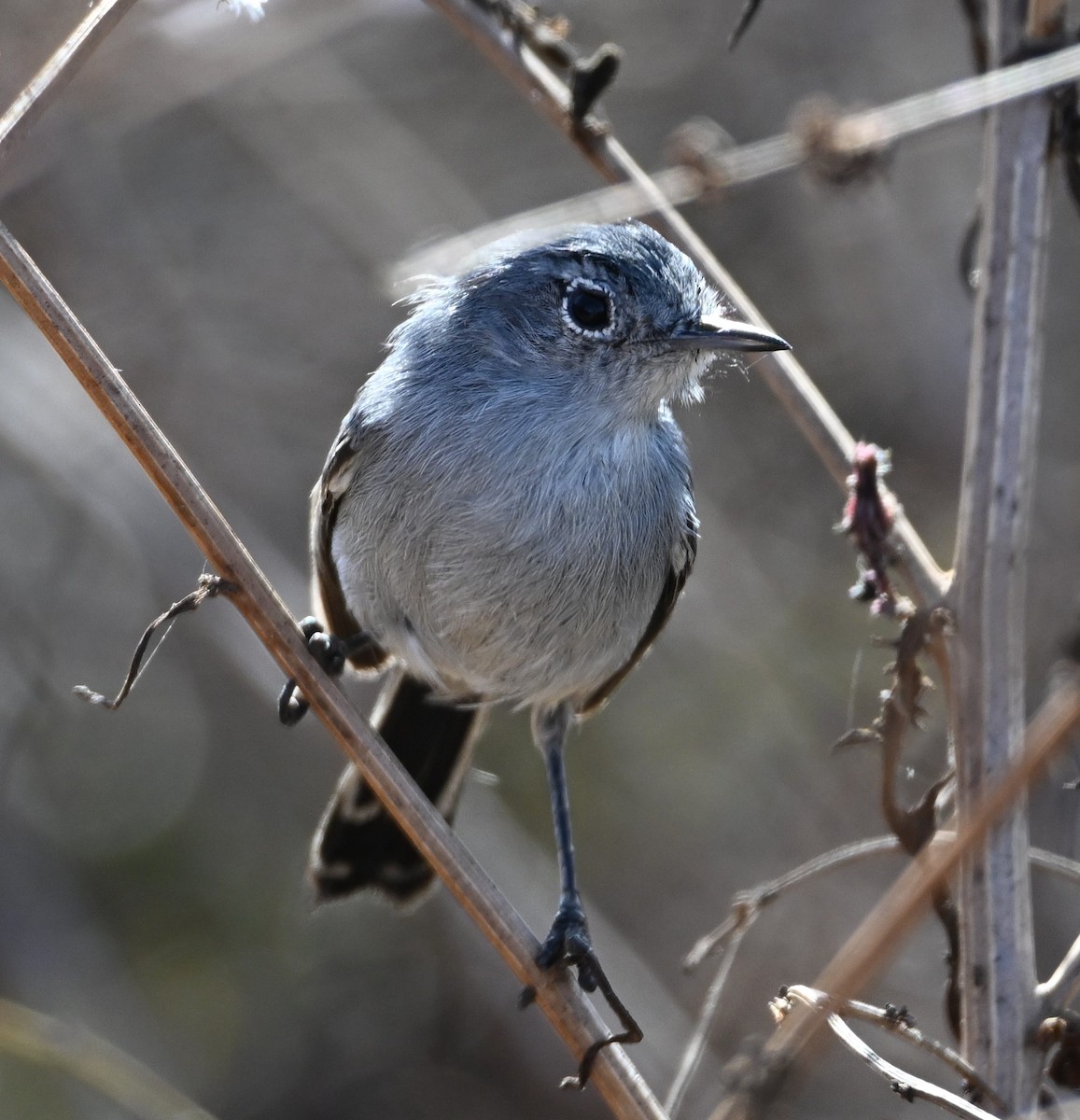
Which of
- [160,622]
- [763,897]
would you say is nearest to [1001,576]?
[763,897]

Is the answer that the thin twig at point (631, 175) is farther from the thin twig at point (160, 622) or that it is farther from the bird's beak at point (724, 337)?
the thin twig at point (160, 622)

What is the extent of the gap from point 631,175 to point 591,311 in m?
0.36

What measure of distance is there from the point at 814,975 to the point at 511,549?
234 centimetres

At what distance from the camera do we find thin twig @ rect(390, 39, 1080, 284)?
7.41 feet

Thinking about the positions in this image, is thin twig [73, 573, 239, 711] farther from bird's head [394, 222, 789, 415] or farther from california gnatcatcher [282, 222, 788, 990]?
bird's head [394, 222, 789, 415]

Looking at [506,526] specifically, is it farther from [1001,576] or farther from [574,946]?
[1001,576]

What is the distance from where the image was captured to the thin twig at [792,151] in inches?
88.9

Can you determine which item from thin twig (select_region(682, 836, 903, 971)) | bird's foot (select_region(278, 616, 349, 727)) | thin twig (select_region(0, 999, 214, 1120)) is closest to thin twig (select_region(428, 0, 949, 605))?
thin twig (select_region(682, 836, 903, 971))

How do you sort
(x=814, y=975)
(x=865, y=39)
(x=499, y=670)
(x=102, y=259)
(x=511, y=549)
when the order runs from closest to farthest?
(x=511, y=549), (x=499, y=670), (x=814, y=975), (x=102, y=259), (x=865, y=39)

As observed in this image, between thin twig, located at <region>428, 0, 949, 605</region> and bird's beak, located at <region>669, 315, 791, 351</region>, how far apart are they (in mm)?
60

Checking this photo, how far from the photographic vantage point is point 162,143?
593 centimetres

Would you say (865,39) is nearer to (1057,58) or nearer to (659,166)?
(659,166)

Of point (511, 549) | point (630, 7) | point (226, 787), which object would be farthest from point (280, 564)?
point (630, 7)

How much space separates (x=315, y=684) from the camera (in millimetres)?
2453
